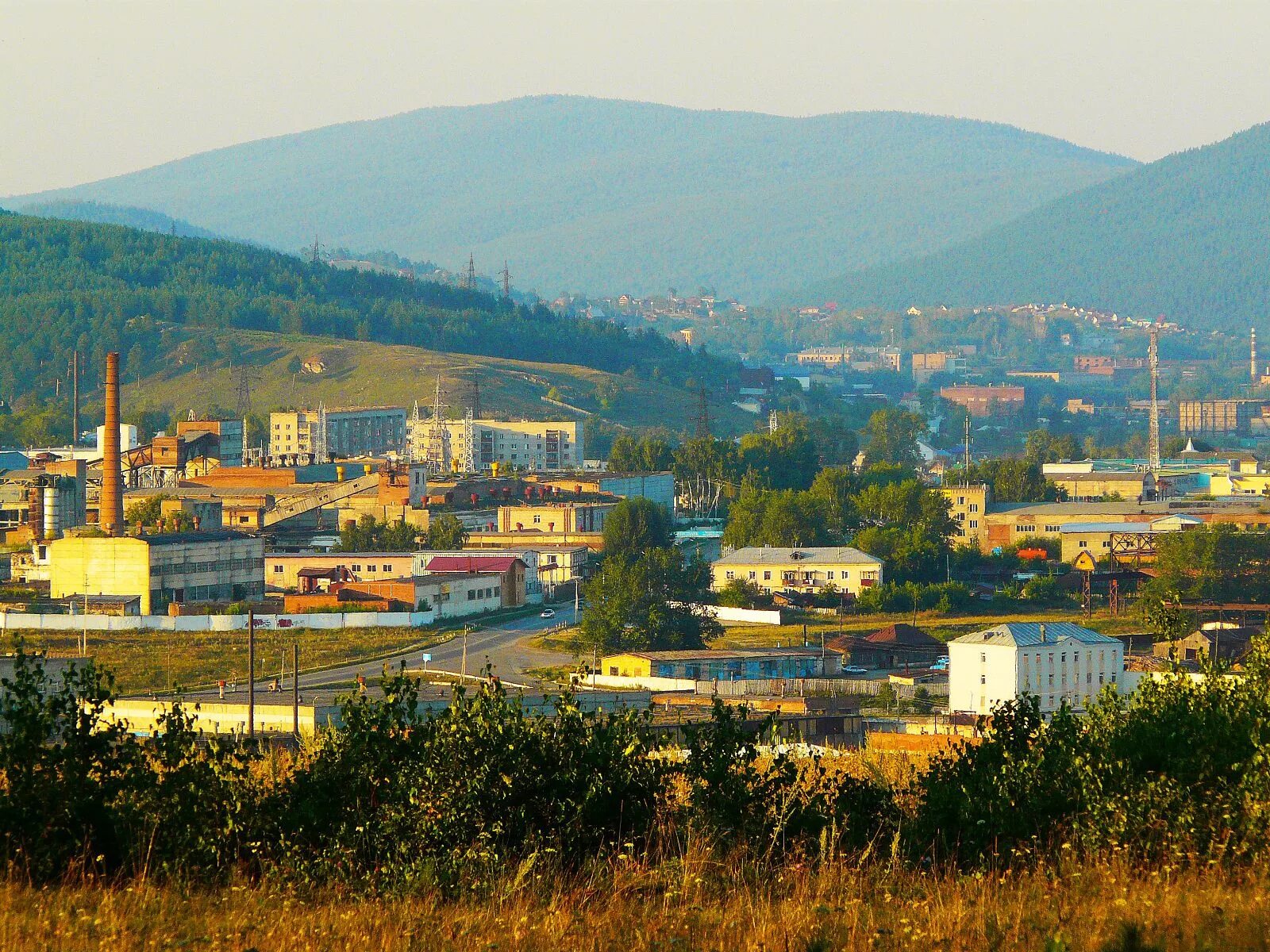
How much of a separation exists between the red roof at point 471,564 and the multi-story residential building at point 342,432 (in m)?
25.5

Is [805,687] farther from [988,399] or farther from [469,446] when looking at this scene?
[988,399]

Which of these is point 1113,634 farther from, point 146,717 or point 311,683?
point 146,717

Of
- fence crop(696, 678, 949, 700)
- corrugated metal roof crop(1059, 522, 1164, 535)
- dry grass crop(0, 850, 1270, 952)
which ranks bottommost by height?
fence crop(696, 678, 949, 700)

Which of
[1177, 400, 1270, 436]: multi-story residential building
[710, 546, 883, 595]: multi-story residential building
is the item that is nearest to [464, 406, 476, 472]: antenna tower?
[710, 546, 883, 595]: multi-story residential building

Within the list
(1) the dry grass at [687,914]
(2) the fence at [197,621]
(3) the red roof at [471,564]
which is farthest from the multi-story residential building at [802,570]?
(1) the dry grass at [687,914]

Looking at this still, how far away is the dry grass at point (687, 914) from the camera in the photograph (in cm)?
794

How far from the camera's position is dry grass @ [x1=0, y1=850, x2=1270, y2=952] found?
7.94 metres

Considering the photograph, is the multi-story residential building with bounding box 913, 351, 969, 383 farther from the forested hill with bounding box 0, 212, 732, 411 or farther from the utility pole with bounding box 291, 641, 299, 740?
the utility pole with bounding box 291, 641, 299, 740

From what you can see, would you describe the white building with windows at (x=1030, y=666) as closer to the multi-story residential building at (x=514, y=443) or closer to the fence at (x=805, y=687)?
the fence at (x=805, y=687)

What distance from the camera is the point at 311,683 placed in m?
26.5

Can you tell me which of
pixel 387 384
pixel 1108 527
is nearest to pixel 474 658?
pixel 1108 527

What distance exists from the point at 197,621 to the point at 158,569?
2.28 metres

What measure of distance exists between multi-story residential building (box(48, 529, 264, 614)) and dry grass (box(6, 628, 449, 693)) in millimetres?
2303

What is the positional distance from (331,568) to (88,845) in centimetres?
2921
